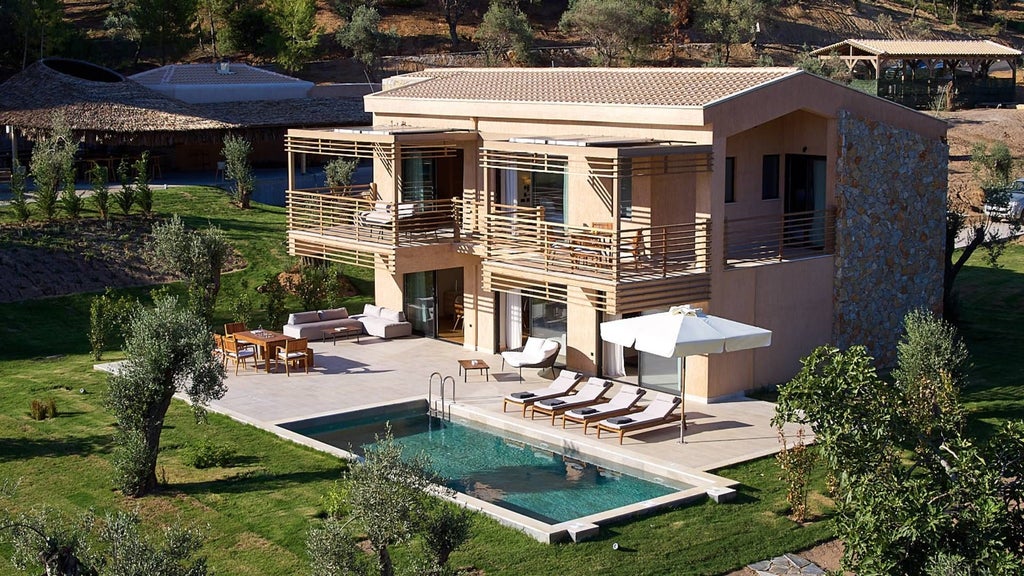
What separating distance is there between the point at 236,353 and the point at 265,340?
67 centimetres

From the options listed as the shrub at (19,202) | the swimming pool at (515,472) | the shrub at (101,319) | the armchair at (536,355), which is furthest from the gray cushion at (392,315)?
the shrub at (19,202)

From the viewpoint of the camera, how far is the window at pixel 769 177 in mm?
24406

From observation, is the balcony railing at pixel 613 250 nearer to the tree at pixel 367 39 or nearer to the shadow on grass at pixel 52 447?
the shadow on grass at pixel 52 447

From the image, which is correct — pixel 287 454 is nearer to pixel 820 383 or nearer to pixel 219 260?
pixel 219 260

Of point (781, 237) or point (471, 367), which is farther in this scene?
point (471, 367)

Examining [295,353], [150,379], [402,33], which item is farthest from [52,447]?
A: [402,33]

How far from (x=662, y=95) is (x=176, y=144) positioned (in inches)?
969

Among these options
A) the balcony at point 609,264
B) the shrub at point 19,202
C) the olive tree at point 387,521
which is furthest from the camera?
the shrub at point 19,202

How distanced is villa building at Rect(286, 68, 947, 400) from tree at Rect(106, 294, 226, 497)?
7037 millimetres

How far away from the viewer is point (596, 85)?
25.9 meters

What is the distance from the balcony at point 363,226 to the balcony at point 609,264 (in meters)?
2.11

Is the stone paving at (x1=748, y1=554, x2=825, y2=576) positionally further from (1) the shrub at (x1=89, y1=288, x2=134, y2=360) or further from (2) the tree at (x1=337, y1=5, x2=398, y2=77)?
(2) the tree at (x1=337, y1=5, x2=398, y2=77)

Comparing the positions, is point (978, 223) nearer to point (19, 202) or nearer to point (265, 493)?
point (19, 202)

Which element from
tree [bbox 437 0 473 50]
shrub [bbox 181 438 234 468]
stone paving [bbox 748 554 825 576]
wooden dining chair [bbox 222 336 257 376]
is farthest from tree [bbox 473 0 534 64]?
stone paving [bbox 748 554 825 576]
